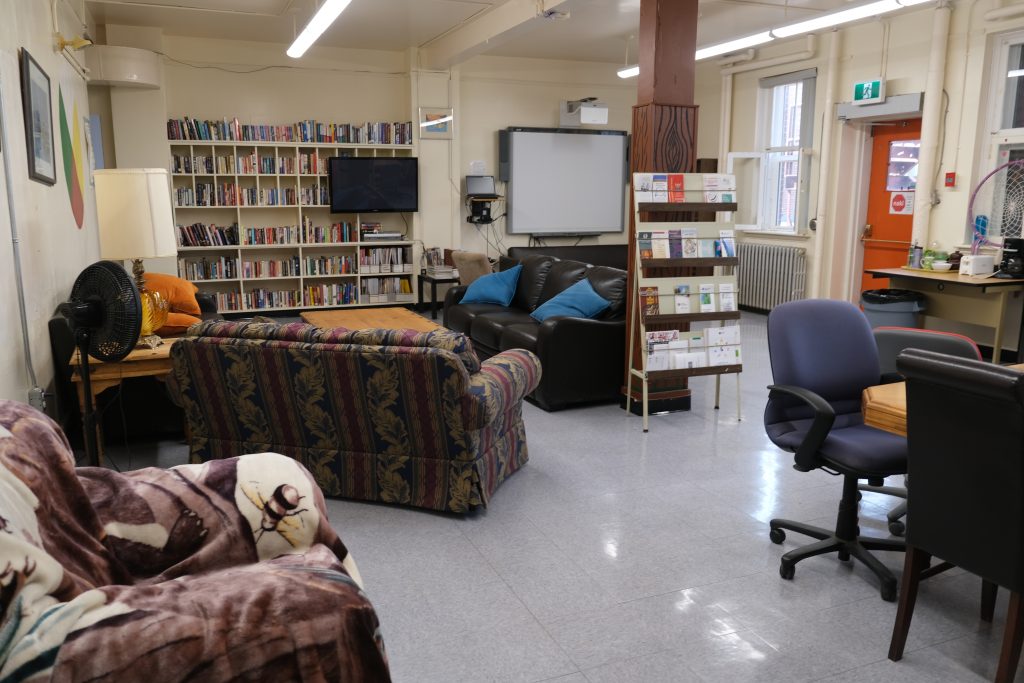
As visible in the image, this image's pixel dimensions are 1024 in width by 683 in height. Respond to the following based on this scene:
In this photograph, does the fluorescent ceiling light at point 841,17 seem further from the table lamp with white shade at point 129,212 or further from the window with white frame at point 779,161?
the table lamp with white shade at point 129,212

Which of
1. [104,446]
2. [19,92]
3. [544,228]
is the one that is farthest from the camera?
[544,228]

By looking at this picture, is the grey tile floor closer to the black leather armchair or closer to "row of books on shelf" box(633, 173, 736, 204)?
the black leather armchair

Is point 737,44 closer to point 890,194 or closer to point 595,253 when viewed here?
point 890,194

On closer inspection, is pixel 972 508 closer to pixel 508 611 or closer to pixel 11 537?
pixel 508 611

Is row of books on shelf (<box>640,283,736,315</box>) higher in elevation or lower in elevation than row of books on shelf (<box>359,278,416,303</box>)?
higher

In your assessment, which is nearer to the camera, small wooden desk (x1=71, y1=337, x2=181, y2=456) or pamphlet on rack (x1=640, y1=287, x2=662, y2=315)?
small wooden desk (x1=71, y1=337, x2=181, y2=456)

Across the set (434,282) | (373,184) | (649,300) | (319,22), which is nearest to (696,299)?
(649,300)

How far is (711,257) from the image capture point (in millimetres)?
4719

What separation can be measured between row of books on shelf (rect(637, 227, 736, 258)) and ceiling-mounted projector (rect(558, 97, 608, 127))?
16.3ft

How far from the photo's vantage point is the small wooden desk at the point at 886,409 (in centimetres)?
243

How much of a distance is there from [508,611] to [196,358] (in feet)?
5.83

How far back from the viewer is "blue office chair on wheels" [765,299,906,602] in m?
2.69

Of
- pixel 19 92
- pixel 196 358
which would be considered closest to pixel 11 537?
pixel 196 358

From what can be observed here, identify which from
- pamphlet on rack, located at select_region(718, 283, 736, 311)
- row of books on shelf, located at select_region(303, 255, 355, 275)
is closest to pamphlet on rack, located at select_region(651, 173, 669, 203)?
pamphlet on rack, located at select_region(718, 283, 736, 311)
